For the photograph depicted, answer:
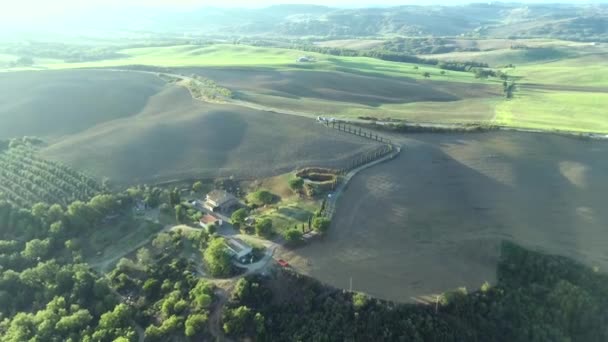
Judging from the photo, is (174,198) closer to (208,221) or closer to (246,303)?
(208,221)

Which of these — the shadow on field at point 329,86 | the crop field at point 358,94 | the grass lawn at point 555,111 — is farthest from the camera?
the shadow on field at point 329,86

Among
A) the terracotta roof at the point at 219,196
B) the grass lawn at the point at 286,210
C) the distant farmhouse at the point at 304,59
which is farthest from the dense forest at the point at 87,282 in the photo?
the distant farmhouse at the point at 304,59

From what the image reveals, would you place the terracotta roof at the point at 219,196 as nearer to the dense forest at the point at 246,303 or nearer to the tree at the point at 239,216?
the tree at the point at 239,216

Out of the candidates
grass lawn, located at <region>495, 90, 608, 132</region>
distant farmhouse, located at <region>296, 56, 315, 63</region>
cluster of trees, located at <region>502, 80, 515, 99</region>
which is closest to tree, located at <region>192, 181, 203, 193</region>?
grass lawn, located at <region>495, 90, 608, 132</region>

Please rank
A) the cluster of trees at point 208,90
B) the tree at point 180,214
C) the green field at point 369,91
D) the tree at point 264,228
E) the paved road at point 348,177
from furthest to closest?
the cluster of trees at point 208,90 → the green field at point 369,91 → the tree at point 180,214 → the paved road at point 348,177 → the tree at point 264,228

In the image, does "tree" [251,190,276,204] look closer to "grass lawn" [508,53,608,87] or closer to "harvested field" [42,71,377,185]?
"harvested field" [42,71,377,185]

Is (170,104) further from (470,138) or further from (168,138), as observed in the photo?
(470,138)

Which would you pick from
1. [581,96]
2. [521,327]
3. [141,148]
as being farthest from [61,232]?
[581,96]

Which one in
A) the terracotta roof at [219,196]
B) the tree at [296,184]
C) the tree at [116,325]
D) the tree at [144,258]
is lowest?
the tree at [116,325]
